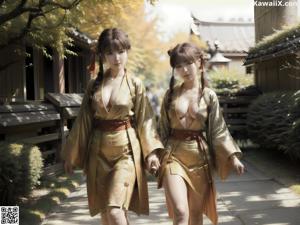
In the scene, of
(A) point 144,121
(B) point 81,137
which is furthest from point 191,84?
(B) point 81,137

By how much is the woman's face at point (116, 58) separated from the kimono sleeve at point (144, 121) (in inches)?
8.2

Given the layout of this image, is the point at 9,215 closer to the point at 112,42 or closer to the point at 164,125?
the point at 164,125

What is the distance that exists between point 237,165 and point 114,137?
1067 mm

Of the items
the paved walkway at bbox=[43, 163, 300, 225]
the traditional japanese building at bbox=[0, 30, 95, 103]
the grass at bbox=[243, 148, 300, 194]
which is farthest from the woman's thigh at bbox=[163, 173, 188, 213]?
the traditional japanese building at bbox=[0, 30, 95, 103]

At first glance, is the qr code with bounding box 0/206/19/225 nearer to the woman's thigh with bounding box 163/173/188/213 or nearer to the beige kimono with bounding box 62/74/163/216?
the beige kimono with bounding box 62/74/163/216

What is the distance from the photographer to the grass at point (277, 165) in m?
7.69

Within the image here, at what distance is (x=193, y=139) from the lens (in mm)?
3895

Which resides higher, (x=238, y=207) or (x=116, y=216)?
(x=116, y=216)

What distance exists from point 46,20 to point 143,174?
13.5 ft

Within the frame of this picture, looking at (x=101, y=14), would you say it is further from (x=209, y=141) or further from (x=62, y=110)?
(x=209, y=141)

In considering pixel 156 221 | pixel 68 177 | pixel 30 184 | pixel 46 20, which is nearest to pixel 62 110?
pixel 68 177

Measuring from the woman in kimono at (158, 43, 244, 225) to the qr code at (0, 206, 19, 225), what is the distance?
1581 millimetres

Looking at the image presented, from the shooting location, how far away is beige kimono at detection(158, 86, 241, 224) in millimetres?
3857

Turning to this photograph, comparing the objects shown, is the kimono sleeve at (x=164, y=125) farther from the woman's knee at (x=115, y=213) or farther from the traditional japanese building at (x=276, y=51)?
the traditional japanese building at (x=276, y=51)
